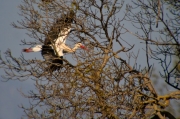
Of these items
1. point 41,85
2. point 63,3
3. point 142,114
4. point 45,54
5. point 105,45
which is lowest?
point 142,114

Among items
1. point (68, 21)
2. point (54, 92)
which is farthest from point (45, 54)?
point (54, 92)

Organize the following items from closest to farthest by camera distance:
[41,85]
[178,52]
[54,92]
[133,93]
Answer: [133,93] → [54,92] → [41,85] → [178,52]

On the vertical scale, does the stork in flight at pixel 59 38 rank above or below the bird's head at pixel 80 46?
above

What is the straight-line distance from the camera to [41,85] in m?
6.12

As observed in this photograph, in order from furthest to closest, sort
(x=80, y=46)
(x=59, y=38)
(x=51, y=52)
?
(x=51, y=52)
(x=59, y=38)
(x=80, y=46)

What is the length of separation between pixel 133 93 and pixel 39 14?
2796 millimetres

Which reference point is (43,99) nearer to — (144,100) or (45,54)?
(45,54)

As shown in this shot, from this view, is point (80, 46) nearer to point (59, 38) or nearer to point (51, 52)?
point (59, 38)

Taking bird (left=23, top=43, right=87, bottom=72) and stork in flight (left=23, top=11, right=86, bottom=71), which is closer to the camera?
bird (left=23, top=43, right=87, bottom=72)

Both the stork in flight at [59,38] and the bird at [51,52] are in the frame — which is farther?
the stork in flight at [59,38]

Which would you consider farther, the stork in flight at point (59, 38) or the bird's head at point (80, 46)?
the stork in flight at point (59, 38)

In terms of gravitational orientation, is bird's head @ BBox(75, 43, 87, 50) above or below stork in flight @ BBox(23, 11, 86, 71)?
below

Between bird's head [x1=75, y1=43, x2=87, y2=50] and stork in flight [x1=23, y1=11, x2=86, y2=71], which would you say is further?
stork in flight [x1=23, y1=11, x2=86, y2=71]

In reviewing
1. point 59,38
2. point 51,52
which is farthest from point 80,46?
point 51,52
